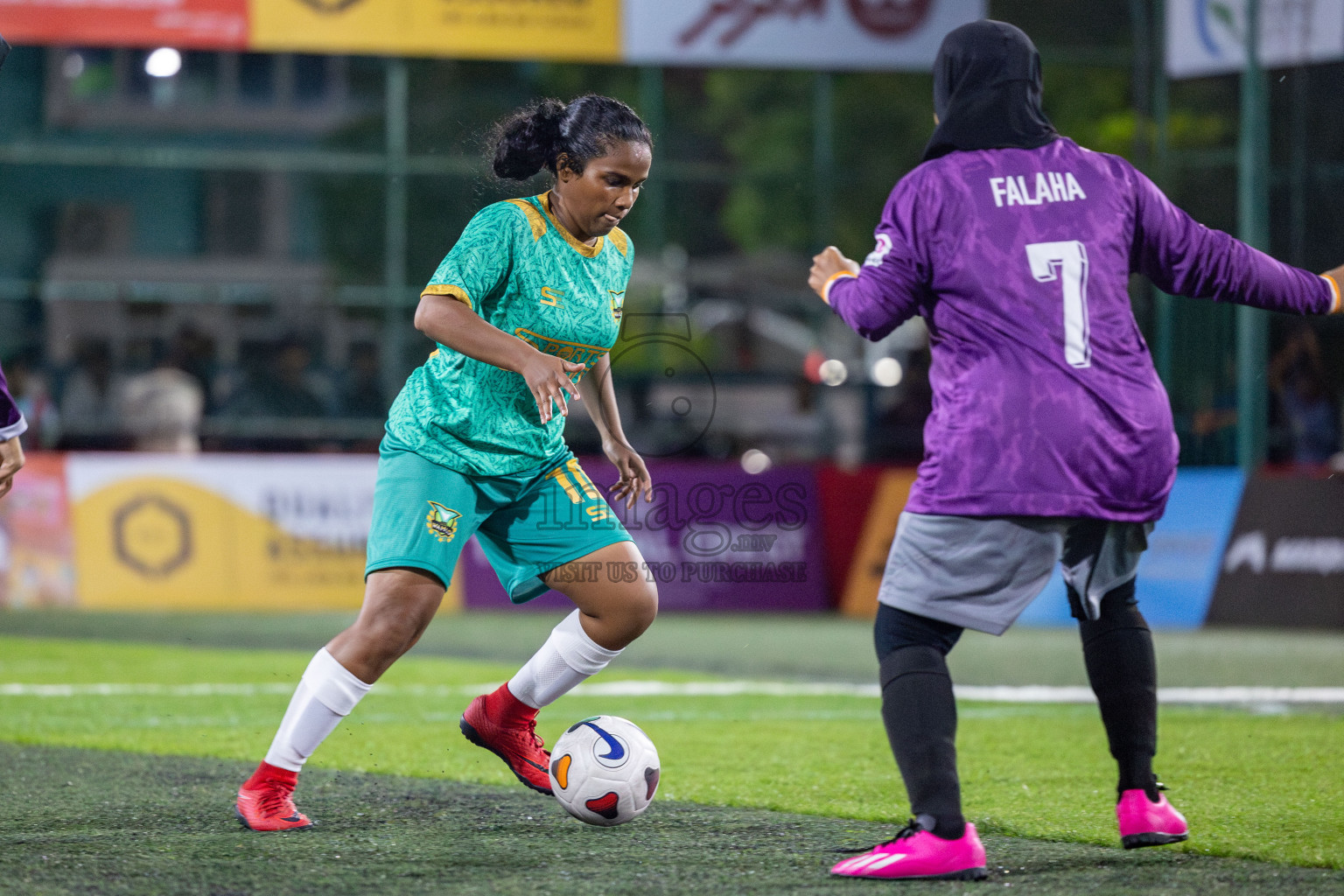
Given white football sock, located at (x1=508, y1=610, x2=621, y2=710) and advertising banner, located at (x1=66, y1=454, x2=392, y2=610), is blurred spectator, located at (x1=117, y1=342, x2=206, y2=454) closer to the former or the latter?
advertising banner, located at (x1=66, y1=454, x2=392, y2=610)

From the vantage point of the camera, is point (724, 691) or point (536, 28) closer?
→ point (724, 691)

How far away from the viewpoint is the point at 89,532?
14594 millimetres

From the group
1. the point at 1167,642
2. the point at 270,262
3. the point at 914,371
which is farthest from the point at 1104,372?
the point at 270,262

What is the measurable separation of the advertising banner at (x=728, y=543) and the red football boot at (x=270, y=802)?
9625 mm

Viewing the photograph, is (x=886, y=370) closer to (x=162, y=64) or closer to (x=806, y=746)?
(x=162, y=64)

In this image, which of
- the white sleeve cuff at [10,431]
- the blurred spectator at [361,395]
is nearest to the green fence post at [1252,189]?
the blurred spectator at [361,395]

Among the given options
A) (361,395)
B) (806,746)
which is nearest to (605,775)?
(806,746)

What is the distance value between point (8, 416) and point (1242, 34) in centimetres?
1372

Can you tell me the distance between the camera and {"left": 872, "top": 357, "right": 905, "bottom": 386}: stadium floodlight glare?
96.9ft

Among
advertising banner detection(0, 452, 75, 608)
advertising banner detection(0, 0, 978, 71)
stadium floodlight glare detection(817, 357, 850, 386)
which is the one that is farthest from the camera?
stadium floodlight glare detection(817, 357, 850, 386)

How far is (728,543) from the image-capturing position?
15109 millimetres

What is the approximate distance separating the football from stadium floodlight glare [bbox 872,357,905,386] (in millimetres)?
23852

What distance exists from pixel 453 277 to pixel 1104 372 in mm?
1759

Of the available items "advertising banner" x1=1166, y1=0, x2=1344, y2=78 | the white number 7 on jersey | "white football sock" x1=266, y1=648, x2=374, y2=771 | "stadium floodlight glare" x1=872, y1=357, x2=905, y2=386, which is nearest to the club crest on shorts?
"white football sock" x1=266, y1=648, x2=374, y2=771
